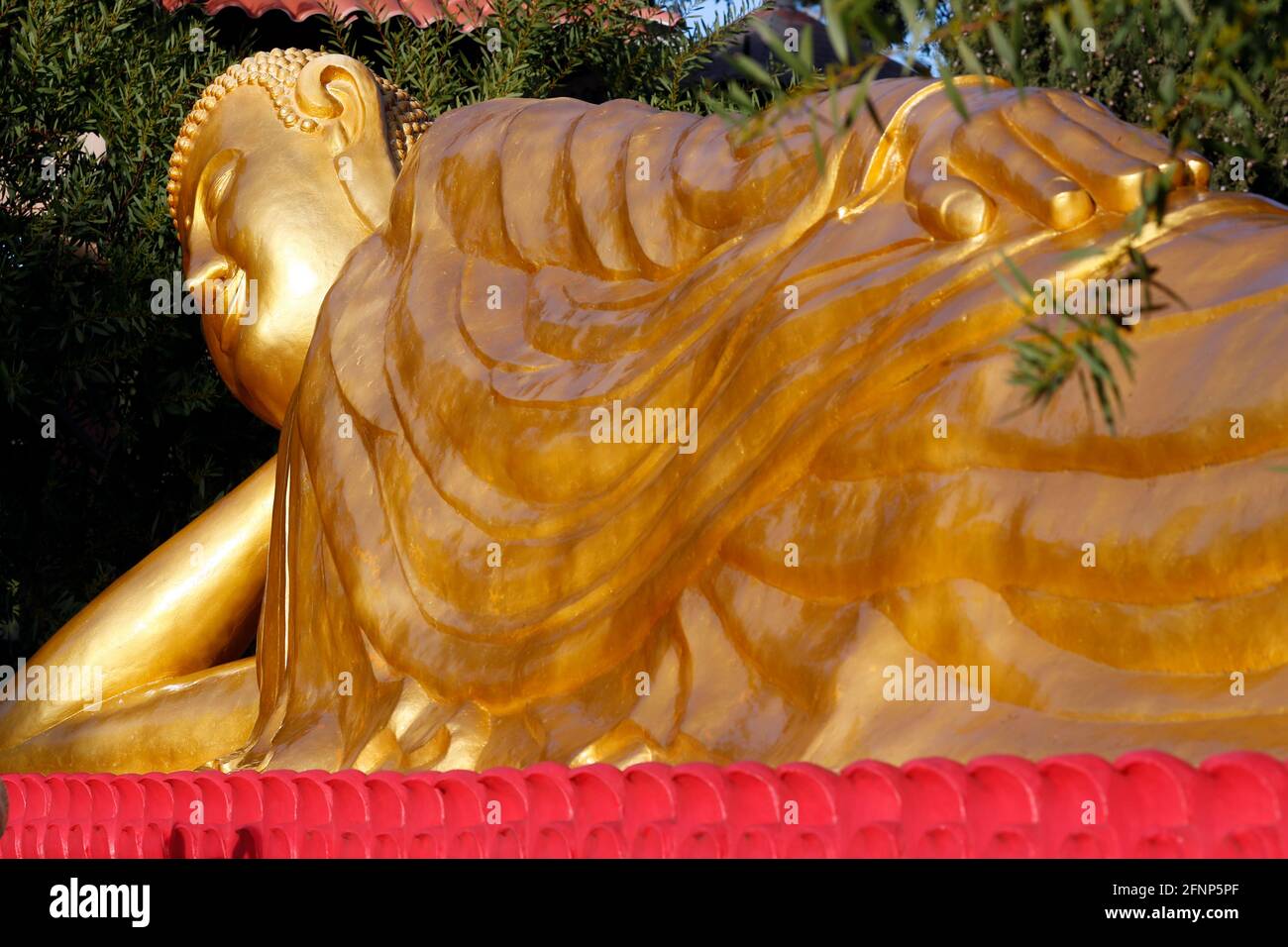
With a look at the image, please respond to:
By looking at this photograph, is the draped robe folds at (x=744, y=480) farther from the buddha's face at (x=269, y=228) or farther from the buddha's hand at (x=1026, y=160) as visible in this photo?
the buddha's face at (x=269, y=228)

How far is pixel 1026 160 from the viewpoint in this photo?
2.67 meters

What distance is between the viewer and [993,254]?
2.61 metres

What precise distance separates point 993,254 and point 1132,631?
25.5 inches

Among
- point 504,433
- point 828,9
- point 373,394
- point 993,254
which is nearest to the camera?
point 828,9

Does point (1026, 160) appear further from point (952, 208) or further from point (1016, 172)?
point (952, 208)

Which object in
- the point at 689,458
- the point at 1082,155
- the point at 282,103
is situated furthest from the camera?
the point at 282,103

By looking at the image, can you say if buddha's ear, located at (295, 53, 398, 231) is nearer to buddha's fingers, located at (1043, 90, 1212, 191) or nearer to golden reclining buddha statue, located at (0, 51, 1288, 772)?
golden reclining buddha statue, located at (0, 51, 1288, 772)

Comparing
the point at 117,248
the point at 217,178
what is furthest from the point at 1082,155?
the point at 117,248

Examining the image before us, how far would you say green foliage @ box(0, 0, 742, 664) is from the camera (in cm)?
581

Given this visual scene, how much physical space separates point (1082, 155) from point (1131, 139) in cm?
11
